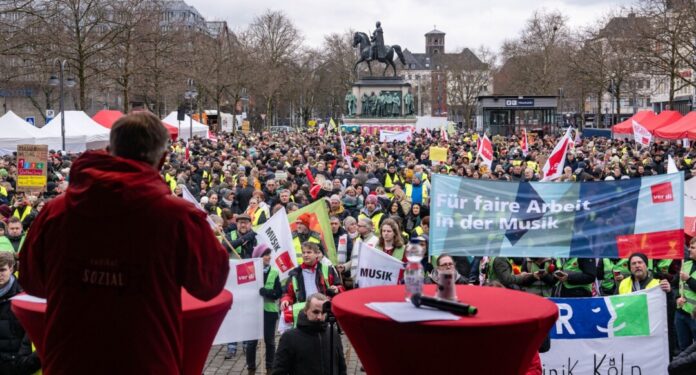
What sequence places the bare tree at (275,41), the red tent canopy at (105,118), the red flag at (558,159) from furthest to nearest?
the bare tree at (275,41)
the red tent canopy at (105,118)
the red flag at (558,159)

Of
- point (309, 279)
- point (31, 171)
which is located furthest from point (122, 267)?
point (31, 171)

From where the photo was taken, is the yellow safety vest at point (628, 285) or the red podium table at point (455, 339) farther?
the yellow safety vest at point (628, 285)

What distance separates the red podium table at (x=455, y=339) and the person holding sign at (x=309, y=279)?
4643 mm

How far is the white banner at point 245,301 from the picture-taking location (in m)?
7.77

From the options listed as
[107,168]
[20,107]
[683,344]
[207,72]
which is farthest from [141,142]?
[20,107]

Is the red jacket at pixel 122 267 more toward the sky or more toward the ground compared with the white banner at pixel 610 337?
more toward the sky

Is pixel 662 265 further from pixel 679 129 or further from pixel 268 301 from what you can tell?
pixel 679 129

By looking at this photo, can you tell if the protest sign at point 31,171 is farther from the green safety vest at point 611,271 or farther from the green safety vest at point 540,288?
the green safety vest at point 611,271

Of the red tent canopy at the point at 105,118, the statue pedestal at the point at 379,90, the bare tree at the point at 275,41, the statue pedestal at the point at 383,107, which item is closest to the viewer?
the red tent canopy at the point at 105,118

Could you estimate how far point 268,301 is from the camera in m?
8.81

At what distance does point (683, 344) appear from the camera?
8328 mm

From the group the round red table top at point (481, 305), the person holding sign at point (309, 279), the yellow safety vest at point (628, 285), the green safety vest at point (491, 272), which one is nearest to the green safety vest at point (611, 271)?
the yellow safety vest at point (628, 285)

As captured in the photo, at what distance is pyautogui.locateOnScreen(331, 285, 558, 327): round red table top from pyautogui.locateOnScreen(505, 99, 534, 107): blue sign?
5225 centimetres

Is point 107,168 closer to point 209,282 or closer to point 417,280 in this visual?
point 209,282
